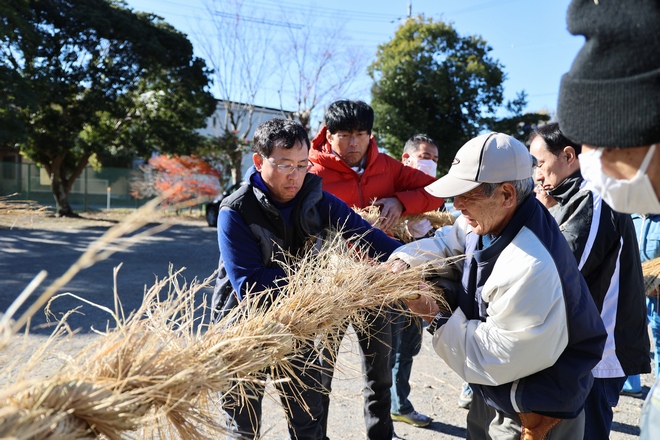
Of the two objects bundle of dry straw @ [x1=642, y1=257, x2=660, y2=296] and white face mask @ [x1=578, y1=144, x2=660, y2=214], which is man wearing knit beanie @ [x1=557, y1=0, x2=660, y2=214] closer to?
white face mask @ [x1=578, y1=144, x2=660, y2=214]

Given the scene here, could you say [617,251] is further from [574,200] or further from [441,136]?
[441,136]

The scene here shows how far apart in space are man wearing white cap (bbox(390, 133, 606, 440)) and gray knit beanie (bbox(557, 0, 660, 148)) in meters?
0.79

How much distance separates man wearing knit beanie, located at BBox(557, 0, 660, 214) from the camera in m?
0.81

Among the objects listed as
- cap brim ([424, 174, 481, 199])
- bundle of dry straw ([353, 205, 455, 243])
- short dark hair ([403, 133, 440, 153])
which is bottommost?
bundle of dry straw ([353, 205, 455, 243])

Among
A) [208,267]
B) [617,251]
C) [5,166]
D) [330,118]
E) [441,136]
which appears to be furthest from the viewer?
[5,166]

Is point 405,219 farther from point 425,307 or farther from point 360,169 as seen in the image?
point 425,307


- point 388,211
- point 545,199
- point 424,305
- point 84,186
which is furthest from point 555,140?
point 84,186

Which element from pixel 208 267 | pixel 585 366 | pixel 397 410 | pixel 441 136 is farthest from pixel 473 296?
pixel 441 136

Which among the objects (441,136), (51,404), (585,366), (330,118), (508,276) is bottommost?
(585,366)

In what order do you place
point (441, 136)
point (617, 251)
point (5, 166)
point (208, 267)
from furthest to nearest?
point (5, 166), point (441, 136), point (208, 267), point (617, 251)

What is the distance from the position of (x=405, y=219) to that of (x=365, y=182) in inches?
13.4

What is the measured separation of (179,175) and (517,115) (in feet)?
38.9

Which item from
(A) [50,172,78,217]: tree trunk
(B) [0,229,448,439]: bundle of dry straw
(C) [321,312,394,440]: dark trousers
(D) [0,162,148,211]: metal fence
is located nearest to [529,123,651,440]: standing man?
(C) [321,312,394,440]: dark trousers

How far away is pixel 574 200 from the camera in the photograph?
2279mm
